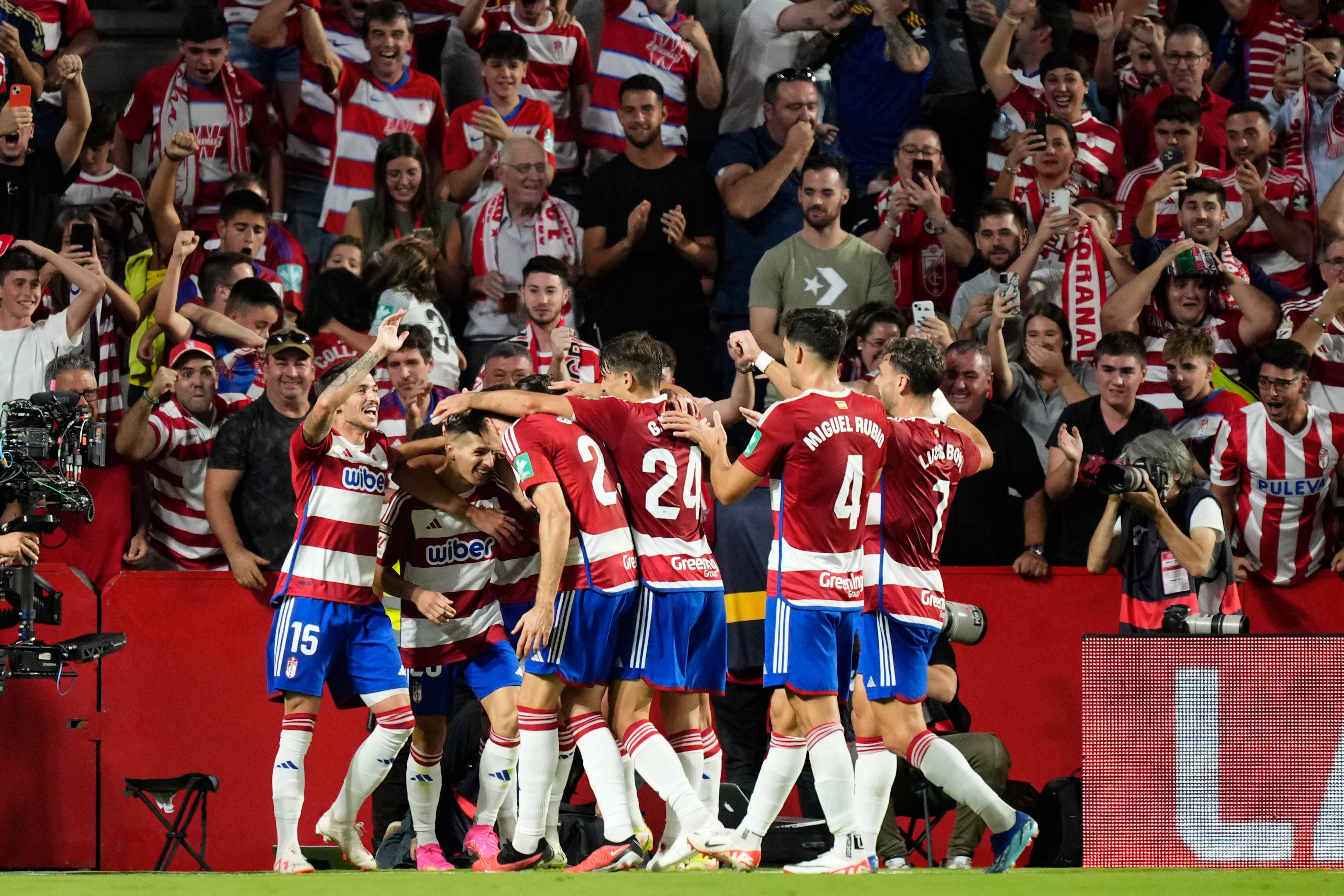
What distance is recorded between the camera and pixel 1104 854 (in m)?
6.54

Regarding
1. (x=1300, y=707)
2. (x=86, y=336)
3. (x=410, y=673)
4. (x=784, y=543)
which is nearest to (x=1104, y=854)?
(x=1300, y=707)

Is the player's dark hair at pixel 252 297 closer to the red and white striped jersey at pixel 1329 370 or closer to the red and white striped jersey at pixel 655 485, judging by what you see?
the red and white striped jersey at pixel 655 485

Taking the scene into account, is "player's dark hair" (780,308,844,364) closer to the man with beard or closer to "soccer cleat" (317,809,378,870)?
"soccer cleat" (317,809,378,870)

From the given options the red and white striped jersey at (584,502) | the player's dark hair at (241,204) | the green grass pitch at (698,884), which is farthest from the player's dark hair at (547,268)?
the green grass pitch at (698,884)

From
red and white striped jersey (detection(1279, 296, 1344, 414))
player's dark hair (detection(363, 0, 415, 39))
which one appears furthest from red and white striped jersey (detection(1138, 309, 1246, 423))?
player's dark hair (detection(363, 0, 415, 39))

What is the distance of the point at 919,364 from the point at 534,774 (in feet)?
8.15

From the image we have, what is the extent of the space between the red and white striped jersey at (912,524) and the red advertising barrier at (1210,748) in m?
0.78

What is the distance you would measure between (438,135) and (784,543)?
17.4ft

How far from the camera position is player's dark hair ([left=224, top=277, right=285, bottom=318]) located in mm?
9195

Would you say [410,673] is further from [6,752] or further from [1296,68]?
[1296,68]

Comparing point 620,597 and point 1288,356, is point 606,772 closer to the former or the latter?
point 620,597

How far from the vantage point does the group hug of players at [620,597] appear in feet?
21.5

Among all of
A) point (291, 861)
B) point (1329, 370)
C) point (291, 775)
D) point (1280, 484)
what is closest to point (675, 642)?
point (291, 775)

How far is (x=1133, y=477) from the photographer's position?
24.9 feet
